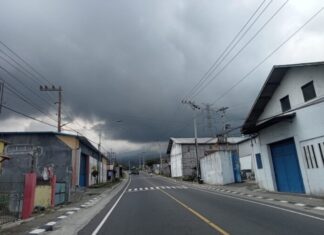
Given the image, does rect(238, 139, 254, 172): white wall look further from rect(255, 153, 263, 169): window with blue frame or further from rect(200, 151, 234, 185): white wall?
rect(255, 153, 263, 169): window with blue frame

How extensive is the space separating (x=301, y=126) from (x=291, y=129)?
47.4 inches

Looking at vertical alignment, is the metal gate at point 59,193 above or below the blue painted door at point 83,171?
below

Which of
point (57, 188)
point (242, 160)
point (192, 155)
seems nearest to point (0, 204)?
point (57, 188)

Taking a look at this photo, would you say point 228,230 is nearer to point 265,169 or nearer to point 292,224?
point 292,224

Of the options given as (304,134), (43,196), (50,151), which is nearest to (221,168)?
(304,134)

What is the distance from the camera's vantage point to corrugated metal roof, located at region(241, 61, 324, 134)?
67.1 ft

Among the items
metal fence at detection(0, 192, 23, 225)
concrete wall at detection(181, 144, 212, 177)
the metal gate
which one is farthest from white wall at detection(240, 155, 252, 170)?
metal fence at detection(0, 192, 23, 225)

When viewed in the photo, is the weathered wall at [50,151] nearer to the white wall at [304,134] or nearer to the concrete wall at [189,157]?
the white wall at [304,134]

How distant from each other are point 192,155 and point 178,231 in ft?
209

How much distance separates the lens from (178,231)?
8586mm

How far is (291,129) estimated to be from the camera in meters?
20.4

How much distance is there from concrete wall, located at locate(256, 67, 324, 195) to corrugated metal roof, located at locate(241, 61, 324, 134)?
384 mm

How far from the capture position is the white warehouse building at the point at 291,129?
17831 mm

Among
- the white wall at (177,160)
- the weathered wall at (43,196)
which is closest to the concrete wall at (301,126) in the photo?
the weathered wall at (43,196)
